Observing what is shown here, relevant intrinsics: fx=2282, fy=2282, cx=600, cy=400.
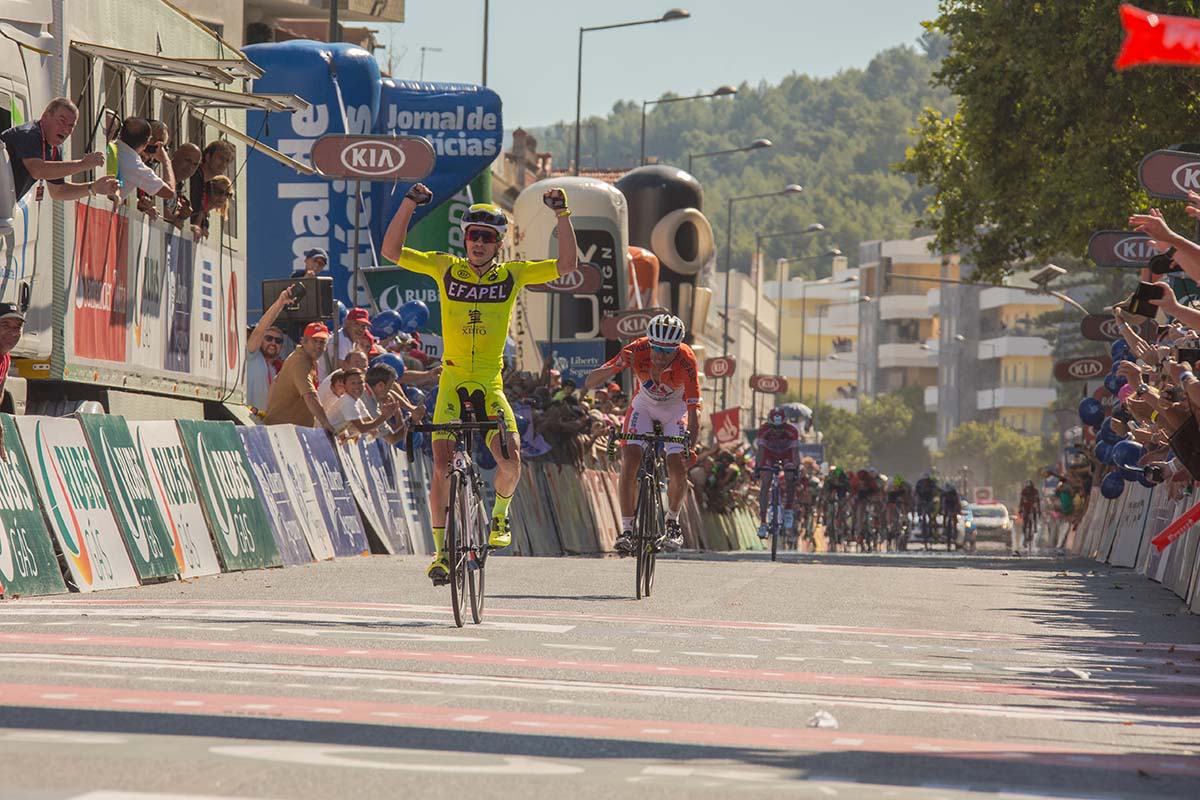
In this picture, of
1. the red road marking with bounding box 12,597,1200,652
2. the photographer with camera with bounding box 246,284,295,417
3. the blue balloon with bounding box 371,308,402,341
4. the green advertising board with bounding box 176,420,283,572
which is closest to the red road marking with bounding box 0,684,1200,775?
A: the red road marking with bounding box 12,597,1200,652

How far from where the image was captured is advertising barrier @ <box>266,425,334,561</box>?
776 inches

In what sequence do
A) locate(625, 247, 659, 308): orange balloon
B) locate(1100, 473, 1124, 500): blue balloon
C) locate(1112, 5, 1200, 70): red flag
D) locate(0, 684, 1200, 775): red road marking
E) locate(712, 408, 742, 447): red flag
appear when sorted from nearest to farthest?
1. locate(1112, 5, 1200, 70): red flag
2. locate(0, 684, 1200, 775): red road marking
3. locate(1100, 473, 1124, 500): blue balloon
4. locate(625, 247, 659, 308): orange balloon
5. locate(712, 408, 742, 447): red flag

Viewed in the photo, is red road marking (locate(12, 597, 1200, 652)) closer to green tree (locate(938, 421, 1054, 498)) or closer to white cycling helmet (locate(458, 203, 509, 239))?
white cycling helmet (locate(458, 203, 509, 239))

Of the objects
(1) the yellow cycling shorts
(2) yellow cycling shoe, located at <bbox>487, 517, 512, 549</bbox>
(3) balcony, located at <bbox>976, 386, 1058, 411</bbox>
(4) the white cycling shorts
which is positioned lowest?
(3) balcony, located at <bbox>976, 386, 1058, 411</bbox>

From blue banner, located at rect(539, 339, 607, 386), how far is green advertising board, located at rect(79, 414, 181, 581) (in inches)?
1115

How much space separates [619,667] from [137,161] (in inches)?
383

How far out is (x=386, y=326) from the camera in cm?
2836

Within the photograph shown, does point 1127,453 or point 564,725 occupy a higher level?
point 1127,453

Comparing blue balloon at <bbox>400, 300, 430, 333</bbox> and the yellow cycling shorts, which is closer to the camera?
the yellow cycling shorts

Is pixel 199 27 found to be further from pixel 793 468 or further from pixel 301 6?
pixel 301 6

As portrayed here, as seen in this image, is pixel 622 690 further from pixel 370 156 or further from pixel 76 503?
pixel 370 156

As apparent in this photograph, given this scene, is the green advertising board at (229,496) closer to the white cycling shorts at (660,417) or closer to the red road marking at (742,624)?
the white cycling shorts at (660,417)

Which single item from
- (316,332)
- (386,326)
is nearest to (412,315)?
(386,326)

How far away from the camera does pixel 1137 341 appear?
1914cm
